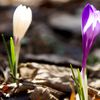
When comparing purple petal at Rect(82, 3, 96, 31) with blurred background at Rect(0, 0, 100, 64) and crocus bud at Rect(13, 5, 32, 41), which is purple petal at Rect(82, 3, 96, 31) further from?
blurred background at Rect(0, 0, 100, 64)

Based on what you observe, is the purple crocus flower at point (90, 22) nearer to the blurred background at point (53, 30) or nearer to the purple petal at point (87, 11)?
the purple petal at point (87, 11)

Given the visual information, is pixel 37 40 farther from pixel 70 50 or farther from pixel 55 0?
pixel 55 0

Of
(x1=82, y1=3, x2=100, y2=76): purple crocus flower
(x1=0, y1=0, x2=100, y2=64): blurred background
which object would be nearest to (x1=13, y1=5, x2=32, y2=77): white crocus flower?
(x1=82, y1=3, x2=100, y2=76): purple crocus flower

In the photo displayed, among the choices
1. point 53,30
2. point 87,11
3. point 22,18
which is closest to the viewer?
point 87,11

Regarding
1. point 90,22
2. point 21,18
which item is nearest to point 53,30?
point 21,18

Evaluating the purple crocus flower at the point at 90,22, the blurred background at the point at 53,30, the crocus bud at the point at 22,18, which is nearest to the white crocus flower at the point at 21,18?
the crocus bud at the point at 22,18

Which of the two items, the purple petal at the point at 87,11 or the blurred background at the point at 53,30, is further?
the blurred background at the point at 53,30

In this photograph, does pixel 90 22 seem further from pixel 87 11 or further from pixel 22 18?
pixel 22 18

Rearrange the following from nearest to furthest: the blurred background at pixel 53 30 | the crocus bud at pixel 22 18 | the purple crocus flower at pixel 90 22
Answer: the purple crocus flower at pixel 90 22 < the crocus bud at pixel 22 18 < the blurred background at pixel 53 30

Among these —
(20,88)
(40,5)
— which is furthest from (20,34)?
(40,5)
